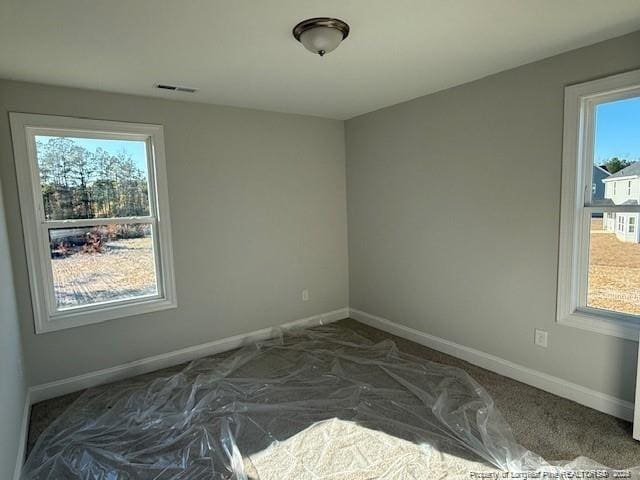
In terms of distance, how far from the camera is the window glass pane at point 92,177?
288 cm

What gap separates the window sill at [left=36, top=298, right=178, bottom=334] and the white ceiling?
1820 millimetres

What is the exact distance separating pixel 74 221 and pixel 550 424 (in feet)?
12.5

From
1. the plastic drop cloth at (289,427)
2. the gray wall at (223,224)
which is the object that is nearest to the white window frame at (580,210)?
the plastic drop cloth at (289,427)

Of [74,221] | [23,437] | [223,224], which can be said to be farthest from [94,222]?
[23,437]

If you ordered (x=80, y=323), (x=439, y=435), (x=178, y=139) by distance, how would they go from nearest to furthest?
(x=439, y=435) → (x=80, y=323) → (x=178, y=139)

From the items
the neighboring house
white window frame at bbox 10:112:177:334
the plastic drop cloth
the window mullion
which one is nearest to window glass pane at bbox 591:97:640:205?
the neighboring house

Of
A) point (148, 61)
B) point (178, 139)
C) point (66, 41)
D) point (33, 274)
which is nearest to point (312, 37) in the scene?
point (148, 61)

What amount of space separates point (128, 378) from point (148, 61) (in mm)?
2563

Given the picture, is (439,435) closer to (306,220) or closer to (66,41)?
(306,220)

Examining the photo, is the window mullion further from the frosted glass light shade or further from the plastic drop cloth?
the frosted glass light shade

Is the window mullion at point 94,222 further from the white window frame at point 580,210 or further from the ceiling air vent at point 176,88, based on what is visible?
the white window frame at point 580,210

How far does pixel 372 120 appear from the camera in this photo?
4.00 metres

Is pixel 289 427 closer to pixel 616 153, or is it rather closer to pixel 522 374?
pixel 522 374

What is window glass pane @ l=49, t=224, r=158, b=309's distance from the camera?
9.70ft
